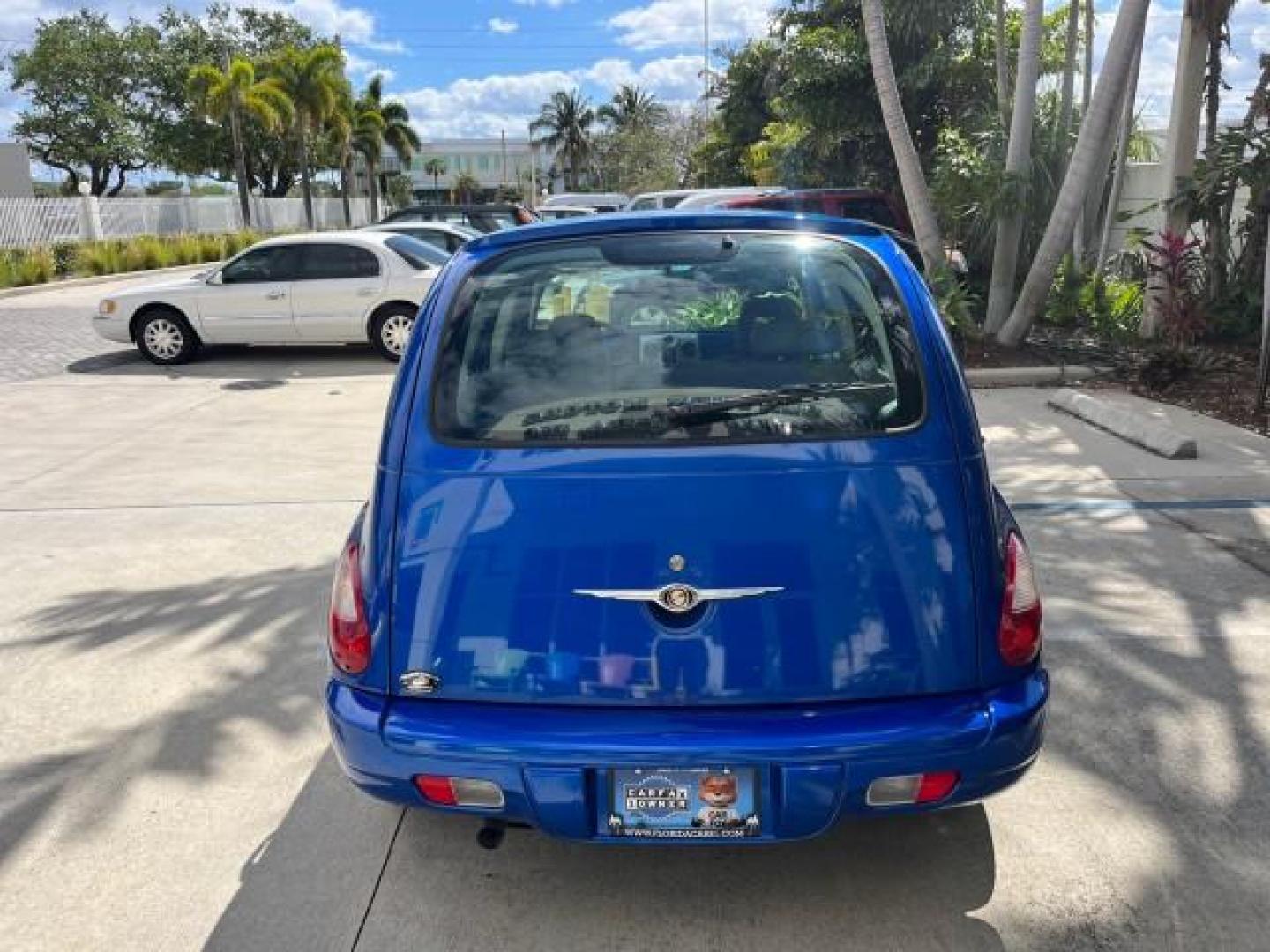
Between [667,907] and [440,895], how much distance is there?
0.60 metres

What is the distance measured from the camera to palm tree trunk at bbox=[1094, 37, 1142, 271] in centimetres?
1259

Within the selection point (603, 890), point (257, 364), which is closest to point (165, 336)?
point (257, 364)

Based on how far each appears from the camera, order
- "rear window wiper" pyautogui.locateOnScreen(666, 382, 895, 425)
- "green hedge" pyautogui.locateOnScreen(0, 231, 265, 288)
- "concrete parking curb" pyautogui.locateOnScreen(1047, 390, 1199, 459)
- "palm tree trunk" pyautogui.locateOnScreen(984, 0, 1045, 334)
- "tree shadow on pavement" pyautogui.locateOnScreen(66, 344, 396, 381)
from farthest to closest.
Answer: "green hedge" pyautogui.locateOnScreen(0, 231, 265, 288), "tree shadow on pavement" pyautogui.locateOnScreen(66, 344, 396, 381), "palm tree trunk" pyautogui.locateOnScreen(984, 0, 1045, 334), "concrete parking curb" pyautogui.locateOnScreen(1047, 390, 1199, 459), "rear window wiper" pyautogui.locateOnScreen(666, 382, 895, 425)

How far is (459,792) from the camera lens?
2.39m

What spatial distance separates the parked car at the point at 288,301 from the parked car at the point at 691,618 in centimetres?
943

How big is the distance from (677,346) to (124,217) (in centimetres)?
3031

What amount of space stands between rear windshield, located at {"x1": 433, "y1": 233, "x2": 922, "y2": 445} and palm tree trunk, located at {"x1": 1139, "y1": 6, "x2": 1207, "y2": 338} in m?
8.43

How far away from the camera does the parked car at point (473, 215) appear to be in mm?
17188

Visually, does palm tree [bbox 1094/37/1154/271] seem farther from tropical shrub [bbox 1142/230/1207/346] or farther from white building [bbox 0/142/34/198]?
white building [bbox 0/142/34/198]

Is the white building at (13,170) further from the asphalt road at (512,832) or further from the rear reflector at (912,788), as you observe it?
the rear reflector at (912,788)

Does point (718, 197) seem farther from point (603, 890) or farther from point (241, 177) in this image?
point (241, 177)

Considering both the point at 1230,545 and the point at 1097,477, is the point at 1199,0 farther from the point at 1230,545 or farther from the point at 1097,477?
the point at 1230,545

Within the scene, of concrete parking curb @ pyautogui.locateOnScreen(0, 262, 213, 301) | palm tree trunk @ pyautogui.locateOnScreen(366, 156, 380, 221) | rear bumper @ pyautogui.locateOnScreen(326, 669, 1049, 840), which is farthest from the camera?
palm tree trunk @ pyautogui.locateOnScreen(366, 156, 380, 221)

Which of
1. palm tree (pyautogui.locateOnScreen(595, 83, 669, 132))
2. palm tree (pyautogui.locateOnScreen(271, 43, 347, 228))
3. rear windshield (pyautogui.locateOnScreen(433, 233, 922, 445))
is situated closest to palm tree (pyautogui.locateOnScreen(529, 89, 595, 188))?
palm tree (pyautogui.locateOnScreen(595, 83, 669, 132))
